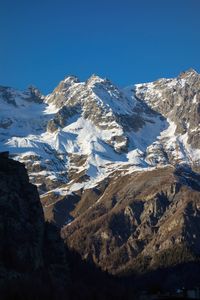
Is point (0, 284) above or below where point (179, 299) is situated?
above

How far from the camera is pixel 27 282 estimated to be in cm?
19412

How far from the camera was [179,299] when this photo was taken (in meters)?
128

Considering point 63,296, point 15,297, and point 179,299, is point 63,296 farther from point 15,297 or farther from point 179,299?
point 179,299

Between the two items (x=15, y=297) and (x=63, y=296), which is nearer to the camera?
(x=15, y=297)

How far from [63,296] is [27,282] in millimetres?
9734

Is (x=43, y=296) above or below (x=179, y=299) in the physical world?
above

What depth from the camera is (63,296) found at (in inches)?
7643

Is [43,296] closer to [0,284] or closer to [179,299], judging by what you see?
[0,284]

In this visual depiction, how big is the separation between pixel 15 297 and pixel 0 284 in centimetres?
1094

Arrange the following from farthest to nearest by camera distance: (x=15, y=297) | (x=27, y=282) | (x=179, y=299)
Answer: (x=27, y=282), (x=15, y=297), (x=179, y=299)

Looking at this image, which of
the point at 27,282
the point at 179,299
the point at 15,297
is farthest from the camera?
the point at 27,282

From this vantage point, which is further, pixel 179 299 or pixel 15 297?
pixel 15 297

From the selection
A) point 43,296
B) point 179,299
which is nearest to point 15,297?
point 43,296

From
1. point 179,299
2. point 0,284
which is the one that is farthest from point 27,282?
point 179,299
